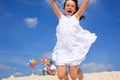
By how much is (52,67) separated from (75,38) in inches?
307

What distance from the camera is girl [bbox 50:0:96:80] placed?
6.64m

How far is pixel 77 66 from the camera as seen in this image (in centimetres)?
682

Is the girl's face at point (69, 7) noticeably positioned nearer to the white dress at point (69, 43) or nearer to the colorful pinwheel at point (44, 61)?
the white dress at point (69, 43)

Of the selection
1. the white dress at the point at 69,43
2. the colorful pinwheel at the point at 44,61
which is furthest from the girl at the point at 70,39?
the colorful pinwheel at the point at 44,61

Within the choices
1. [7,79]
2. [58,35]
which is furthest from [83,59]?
[7,79]

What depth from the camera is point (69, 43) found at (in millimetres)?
6633

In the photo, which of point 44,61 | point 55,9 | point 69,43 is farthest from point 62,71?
point 44,61

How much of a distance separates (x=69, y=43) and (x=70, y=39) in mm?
87

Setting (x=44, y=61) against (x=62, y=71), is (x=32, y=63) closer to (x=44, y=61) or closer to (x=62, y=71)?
(x=44, y=61)

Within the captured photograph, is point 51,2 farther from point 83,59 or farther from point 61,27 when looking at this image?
point 83,59

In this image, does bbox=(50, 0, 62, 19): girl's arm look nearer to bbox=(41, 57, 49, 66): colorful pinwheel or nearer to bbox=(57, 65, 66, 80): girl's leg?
bbox=(57, 65, 66, 80): girl's leg

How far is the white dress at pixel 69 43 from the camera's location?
6641 mm

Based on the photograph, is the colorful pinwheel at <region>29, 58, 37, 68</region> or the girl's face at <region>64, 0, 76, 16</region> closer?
the girl's face at <region>64, 0, 76, 16</region>

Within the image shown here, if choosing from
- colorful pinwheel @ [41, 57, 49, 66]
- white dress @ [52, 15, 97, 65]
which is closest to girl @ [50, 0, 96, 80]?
white dress @ [52, 15, 97, 65]
